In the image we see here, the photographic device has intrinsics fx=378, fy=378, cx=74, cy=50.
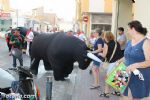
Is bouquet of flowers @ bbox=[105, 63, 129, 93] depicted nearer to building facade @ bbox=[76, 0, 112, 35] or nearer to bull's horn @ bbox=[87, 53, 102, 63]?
bull's horn @ bbox=[87, 53, 102, 63]

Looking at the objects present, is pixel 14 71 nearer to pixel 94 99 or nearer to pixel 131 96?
pixel 131 96

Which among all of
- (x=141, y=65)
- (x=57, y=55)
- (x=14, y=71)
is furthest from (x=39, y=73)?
(x=141, y=65)

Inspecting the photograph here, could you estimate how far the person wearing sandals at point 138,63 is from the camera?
5.88 metres

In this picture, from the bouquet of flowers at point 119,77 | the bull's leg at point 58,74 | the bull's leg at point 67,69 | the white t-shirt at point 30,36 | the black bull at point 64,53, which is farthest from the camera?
the white t-shirt at point 30,36

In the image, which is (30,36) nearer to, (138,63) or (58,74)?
(58,74)

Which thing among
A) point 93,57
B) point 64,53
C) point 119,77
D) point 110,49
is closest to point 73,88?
point 64,53

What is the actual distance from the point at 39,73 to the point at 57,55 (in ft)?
8.05

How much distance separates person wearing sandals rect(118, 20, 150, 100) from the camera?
19.3ft

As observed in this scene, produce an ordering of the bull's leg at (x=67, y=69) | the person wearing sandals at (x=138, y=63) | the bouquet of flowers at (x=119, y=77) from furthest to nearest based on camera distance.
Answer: the bull's leg at (x=67, y=69)
the bouquet of flowers at (x=119, y=77)
the person wearing sandals at (x=138, y=63)

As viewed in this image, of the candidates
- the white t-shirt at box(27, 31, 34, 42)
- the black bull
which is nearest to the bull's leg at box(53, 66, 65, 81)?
the black bull

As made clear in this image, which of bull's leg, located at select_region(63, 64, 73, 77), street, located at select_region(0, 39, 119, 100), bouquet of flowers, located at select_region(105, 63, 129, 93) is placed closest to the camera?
bouquet of flowers, located at select_region(105, 63, 129, 93)

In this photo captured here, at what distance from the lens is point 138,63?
19.2ft

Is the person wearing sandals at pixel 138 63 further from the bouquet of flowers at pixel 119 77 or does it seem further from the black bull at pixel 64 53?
the black bull at pixel 64 53

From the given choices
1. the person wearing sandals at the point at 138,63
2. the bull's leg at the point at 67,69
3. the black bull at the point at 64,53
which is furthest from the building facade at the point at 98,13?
the person wearing sandals at the point at 138,63
